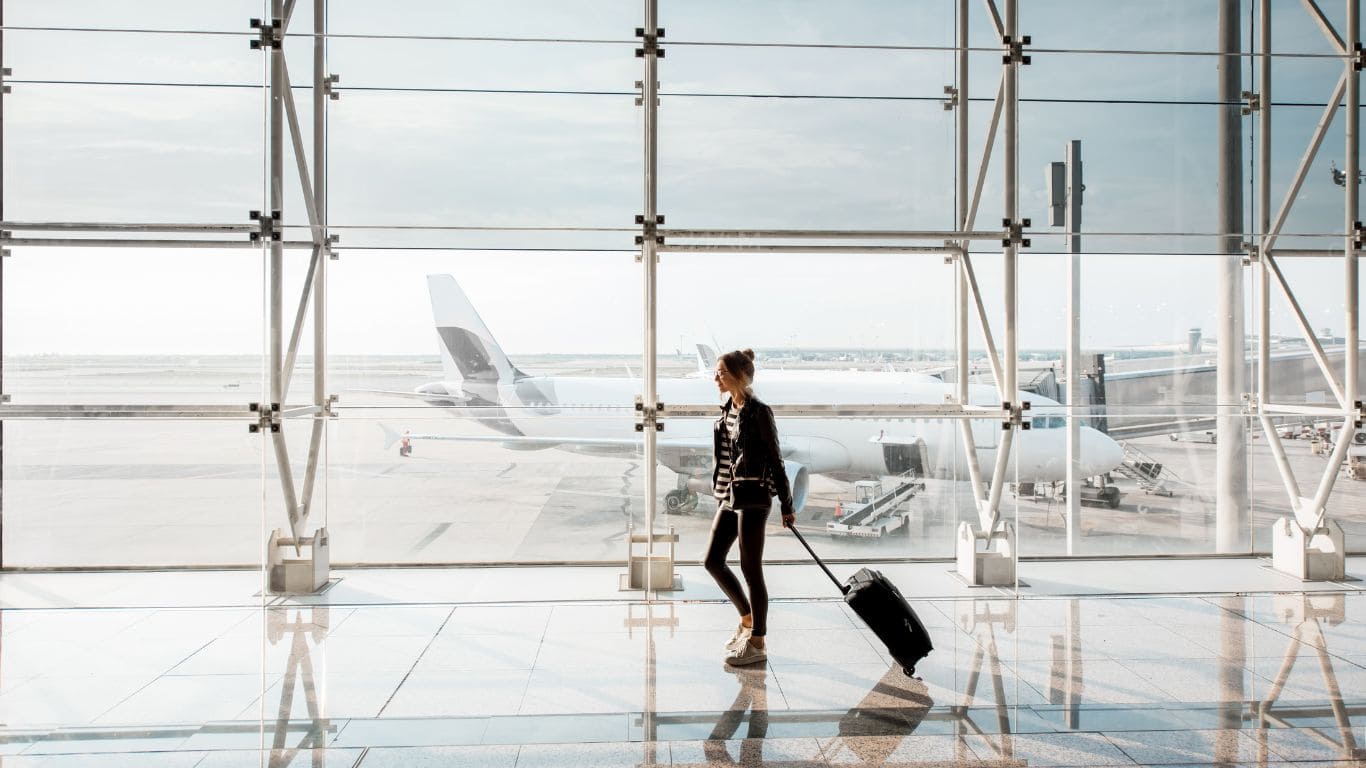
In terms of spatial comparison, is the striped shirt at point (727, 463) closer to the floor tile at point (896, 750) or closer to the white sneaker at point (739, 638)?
the white sneaker at point (739, 638)

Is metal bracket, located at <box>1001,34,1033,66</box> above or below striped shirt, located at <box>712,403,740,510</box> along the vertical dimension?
above

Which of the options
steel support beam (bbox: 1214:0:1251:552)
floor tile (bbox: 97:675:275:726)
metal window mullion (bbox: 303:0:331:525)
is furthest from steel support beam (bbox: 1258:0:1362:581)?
metal window mullion (bbox: 303:0:331:525)

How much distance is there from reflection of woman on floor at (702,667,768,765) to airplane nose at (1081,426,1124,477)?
171 inches

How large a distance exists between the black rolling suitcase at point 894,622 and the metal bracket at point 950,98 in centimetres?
345

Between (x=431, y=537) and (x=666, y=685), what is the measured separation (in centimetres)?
362

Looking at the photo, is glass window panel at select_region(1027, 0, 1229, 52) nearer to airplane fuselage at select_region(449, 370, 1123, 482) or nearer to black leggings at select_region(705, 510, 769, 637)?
airplane fuselage at select_region(449, 370, 1123, 482)

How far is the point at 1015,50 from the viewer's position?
514 cm

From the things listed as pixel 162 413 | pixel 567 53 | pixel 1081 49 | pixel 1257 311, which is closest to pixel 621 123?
pixel 567 53

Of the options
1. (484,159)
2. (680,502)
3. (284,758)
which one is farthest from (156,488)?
(284,758)

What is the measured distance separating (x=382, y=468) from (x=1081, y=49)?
17.1 feet

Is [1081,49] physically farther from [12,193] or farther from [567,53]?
[12,193]

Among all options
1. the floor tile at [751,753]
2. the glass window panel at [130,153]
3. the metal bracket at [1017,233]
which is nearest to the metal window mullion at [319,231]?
the glass window panel at [130,153]

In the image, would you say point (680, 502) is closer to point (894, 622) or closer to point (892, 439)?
point (892, 439)

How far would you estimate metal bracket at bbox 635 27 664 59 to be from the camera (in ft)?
16.3
